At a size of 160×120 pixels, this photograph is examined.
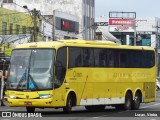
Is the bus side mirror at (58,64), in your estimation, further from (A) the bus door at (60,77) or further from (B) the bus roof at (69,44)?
(B) the bus roof at (69,44)

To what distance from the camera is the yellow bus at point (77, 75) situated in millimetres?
23812

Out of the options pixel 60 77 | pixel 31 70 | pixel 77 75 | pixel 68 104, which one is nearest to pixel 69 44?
pixel 77 75

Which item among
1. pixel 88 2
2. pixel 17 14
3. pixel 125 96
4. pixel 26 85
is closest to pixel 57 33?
pixel 17 14

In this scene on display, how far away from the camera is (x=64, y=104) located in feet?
79.6

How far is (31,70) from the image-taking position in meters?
24.0

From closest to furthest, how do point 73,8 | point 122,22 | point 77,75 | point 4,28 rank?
point 77,75, point 4,28, point 73,8, point 122,22

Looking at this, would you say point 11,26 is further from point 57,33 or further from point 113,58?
point 113,58

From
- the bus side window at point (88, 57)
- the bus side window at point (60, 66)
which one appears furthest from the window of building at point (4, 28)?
the bus side window at point (60, 66)

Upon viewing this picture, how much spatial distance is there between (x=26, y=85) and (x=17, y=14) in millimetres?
40155

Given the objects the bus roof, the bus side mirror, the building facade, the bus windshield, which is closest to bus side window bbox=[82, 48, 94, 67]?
the bus roof

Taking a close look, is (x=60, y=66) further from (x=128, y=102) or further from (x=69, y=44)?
(x=128, y=102)

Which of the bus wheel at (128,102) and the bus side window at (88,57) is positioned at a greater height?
the bus side window at (88,57)

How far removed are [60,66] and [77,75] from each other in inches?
52.9

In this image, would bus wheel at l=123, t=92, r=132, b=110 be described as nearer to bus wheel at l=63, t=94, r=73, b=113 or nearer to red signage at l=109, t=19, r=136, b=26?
bus wheel at l=63, t=94, r=73, b=113
